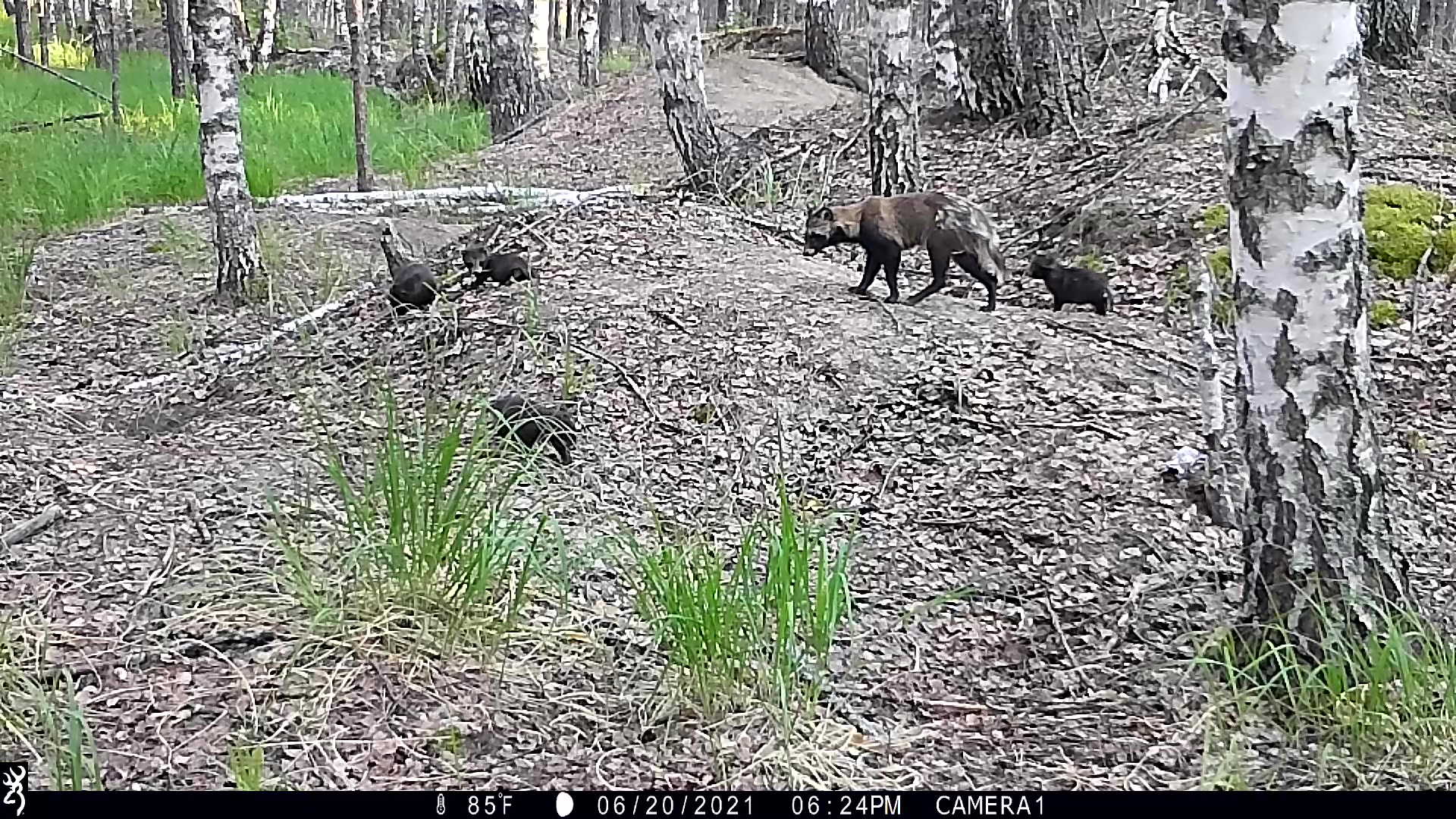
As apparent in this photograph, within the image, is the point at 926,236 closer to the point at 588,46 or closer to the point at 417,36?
the point at 588,46

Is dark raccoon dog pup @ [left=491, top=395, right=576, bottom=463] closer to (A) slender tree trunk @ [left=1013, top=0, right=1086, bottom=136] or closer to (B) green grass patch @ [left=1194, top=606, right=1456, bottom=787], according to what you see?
(B) green grass patch @ [left=1194, top=606, right=1456, bottom=787]

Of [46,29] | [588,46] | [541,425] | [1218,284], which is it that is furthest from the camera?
[46,29]

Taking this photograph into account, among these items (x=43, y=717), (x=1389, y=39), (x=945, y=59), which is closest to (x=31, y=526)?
(x=43, y=717)

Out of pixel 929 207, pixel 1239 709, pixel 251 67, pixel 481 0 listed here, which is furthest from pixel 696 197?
pixel 251 67

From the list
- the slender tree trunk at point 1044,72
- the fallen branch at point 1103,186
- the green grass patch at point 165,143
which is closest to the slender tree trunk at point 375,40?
the green grass patch at point 165,143

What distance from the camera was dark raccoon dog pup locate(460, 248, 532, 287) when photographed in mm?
6539

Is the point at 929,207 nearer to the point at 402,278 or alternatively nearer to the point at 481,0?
the point at 402,278

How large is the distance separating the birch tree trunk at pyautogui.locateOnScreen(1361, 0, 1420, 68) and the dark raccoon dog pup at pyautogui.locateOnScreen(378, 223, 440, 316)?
7.98 m

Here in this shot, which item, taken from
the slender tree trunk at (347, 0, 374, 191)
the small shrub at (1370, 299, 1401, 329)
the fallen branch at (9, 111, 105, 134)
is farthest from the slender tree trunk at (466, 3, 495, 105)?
the small shrub at (1370, 299, 1401, 329)

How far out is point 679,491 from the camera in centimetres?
467

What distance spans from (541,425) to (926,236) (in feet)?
8.05

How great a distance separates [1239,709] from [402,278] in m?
4.50

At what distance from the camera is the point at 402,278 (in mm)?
6449

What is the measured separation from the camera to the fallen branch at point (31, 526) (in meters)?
4.08
